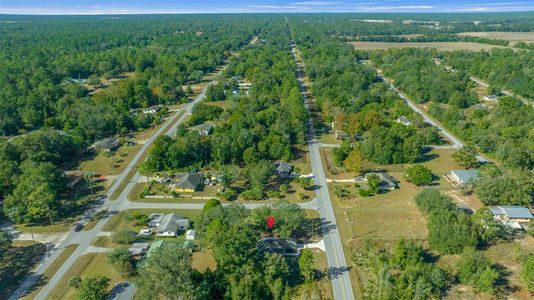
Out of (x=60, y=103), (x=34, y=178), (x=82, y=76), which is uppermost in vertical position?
(x=82, y=76)

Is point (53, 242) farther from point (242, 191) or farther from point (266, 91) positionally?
point (266, 91)

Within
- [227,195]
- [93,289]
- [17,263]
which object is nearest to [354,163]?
[227,195]

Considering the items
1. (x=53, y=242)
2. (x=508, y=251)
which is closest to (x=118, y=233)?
(x=53, y=242)

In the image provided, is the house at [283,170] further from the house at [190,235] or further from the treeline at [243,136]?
the house at [190,235]

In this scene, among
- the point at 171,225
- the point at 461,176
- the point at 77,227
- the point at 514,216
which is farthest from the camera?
the point at 461,176

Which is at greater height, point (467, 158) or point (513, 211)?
point (467, 158)

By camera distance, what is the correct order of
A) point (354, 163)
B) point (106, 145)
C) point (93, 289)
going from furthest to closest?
point (106, 145)
point (354, 163)
point (93, 289)

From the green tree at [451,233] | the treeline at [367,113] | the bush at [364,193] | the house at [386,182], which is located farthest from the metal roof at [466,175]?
the green tree at [451,233]

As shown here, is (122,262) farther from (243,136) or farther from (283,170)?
(243,136)
